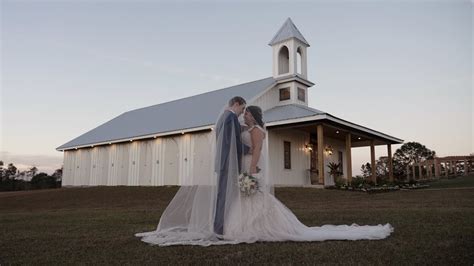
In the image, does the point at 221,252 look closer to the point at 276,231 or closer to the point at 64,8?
the point at 276,231

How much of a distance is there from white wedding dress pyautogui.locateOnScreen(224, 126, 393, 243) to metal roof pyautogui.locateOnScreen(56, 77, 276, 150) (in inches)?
546

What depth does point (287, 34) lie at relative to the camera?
21078 millimetres

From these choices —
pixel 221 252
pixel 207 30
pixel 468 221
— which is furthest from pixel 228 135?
pixel 207 30

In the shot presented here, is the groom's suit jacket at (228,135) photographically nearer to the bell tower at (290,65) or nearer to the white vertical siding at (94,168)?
the bell tower at (290,65)

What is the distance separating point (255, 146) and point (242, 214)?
105 cm

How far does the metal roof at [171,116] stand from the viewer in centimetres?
2120

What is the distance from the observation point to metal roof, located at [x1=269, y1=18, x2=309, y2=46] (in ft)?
68.9

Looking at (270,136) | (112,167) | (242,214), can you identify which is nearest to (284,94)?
(270,136)

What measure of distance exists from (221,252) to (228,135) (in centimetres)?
196

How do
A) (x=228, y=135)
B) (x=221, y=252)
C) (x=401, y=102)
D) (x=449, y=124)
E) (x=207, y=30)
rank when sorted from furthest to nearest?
1. (x=401, y=102)
2. (x=207, y=30)
3. (x=449, y=124)
4. (x=228, y=135)
5. (x=221, y=252)

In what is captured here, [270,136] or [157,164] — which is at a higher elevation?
[270,136]

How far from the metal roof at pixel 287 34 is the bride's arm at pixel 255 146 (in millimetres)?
15876

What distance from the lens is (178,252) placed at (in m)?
4.32

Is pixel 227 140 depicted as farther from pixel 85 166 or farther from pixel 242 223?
pixel 85 166
